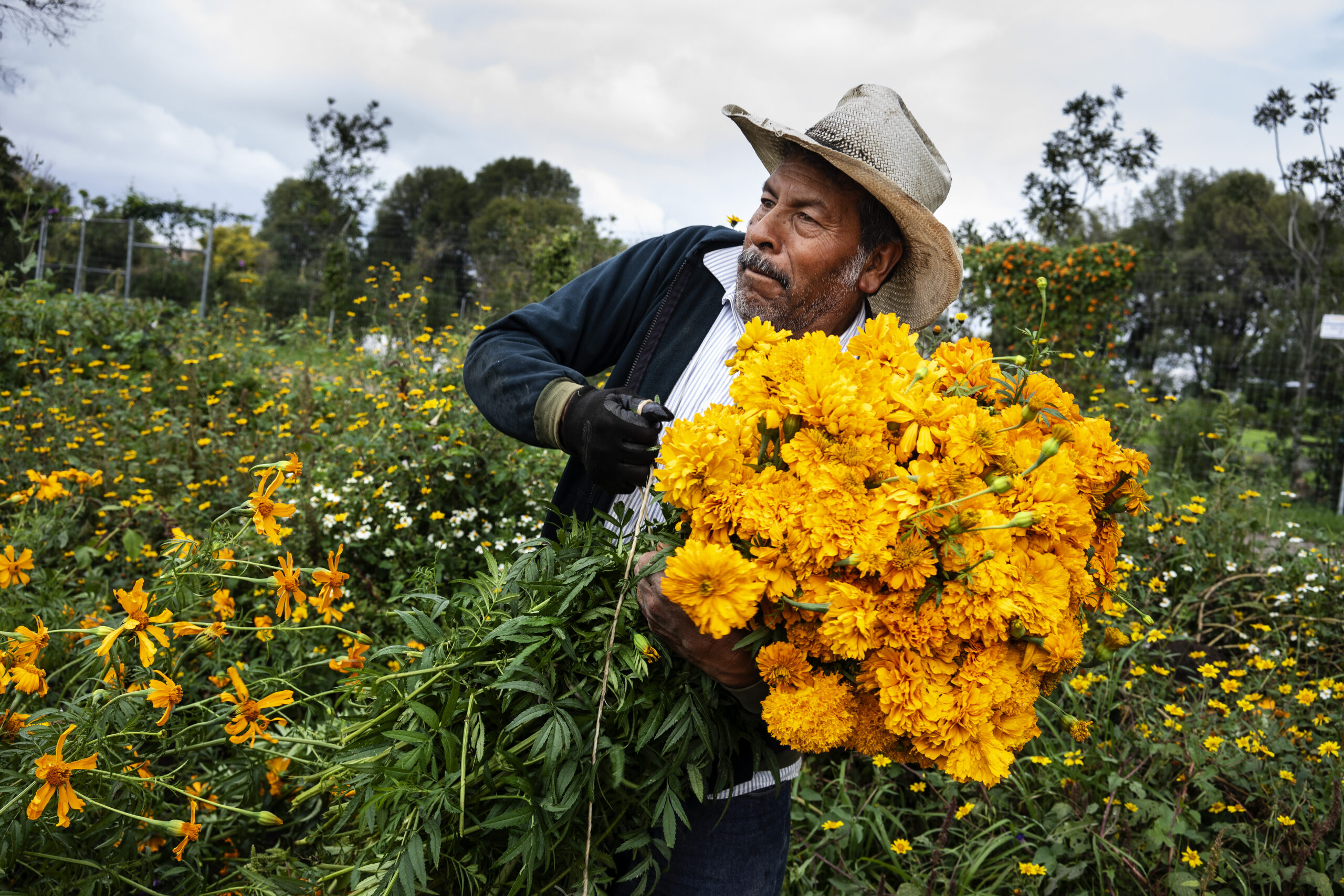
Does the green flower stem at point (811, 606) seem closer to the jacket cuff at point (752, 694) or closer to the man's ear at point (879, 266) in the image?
the jacket cuff at point (752, 694)

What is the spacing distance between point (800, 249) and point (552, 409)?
67 centimetres

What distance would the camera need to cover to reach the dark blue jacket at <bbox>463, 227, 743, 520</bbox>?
162cm

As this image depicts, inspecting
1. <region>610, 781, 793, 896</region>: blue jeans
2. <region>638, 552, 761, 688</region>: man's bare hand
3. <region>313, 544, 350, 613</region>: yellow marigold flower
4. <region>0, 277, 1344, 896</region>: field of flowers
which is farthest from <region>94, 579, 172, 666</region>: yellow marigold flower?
<region>610, 781, 793, 896</region>: blue jeans

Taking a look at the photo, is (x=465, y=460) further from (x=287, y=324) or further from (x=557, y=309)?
(x=287, y=324)

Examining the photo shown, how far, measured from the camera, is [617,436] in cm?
127

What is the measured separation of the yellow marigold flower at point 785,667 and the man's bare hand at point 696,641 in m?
0.07

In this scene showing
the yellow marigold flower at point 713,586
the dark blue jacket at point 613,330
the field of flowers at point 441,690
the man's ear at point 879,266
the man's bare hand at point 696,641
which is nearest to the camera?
the yellow marigold flower at point 713,586

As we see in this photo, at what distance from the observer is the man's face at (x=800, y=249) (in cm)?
169

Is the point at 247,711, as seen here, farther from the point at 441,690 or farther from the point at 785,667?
the point at 785,667

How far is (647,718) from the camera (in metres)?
1.08

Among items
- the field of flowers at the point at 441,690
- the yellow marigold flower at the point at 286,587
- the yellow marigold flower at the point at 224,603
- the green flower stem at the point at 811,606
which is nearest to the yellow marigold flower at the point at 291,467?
the field of flowers at the point at 441,690

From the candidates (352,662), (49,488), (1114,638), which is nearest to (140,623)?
(352,662)

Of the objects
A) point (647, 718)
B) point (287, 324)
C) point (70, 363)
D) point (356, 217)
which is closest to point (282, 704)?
point (647, 718)

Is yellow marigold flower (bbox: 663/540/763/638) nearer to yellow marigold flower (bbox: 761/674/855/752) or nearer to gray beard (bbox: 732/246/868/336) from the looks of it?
yellow marigold flower (bbox: 761/674/855/752)
